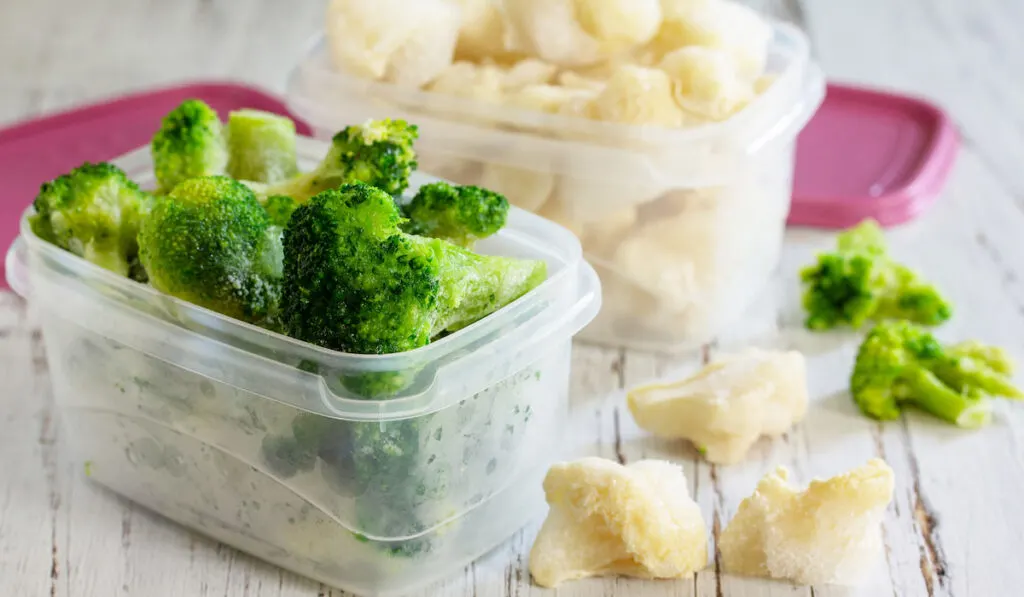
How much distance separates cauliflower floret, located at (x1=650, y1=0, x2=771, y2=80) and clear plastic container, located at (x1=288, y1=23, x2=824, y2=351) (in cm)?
6

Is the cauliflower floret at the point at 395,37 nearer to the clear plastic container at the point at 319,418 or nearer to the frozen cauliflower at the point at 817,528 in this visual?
the clear plastic container at the point at 319,418

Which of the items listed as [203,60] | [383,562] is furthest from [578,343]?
[203,60]

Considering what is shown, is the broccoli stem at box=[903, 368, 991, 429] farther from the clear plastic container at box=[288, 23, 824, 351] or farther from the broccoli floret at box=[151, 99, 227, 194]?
the broccoli floret at box=[151, 99, 227, 194]

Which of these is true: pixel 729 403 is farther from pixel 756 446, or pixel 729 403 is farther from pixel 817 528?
pixel 817 528

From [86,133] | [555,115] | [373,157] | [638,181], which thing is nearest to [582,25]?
[555,115]

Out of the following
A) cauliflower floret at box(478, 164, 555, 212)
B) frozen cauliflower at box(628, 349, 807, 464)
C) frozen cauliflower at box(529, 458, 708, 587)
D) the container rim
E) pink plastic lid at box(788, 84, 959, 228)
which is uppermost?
the container rim

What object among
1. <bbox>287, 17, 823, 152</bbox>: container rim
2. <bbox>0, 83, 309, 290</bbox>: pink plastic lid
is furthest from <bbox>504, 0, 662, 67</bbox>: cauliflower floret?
<bbox>0, 83, 309, 290</bbox>: pink plastic lid

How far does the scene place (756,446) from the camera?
1635mm

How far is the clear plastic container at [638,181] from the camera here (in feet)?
5.64

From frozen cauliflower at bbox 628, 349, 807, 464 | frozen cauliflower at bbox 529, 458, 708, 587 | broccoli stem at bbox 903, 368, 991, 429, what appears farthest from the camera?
broccoli stem at bbox 903, 368, 991, 429

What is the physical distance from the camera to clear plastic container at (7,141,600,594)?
1.22 meters

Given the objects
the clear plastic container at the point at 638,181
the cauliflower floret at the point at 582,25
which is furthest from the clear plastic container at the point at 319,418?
the cauliflower floret at the point at 582,25

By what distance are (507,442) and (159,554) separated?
0.42 metres

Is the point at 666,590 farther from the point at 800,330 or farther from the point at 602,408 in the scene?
the point at 800,330
